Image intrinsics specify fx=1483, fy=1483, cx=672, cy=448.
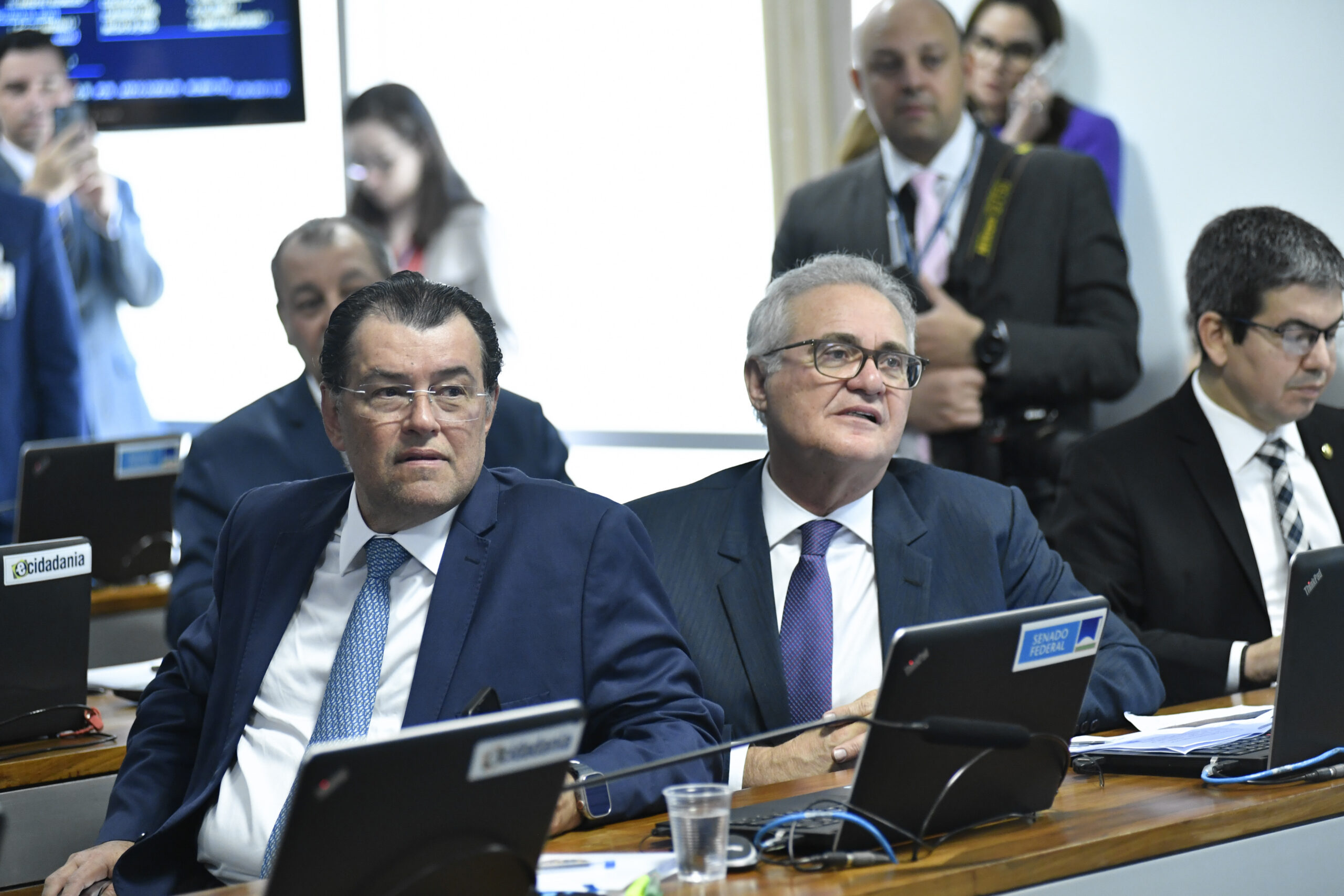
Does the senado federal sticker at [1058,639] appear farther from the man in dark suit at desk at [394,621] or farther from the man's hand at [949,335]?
the man's hand at [949,335]

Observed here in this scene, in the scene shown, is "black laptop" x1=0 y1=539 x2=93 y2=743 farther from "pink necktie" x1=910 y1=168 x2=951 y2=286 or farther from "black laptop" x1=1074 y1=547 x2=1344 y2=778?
"pink necktie" x1=910 y1=168 x2=951 y2=286

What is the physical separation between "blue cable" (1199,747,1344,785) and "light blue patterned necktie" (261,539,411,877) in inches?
45.1

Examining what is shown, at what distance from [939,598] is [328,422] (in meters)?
1.04

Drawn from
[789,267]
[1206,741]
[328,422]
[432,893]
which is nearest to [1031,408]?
[789,267]

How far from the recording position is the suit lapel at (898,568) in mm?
2451

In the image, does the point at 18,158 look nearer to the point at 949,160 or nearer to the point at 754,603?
the point at 949,160

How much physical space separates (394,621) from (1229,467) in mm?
1784

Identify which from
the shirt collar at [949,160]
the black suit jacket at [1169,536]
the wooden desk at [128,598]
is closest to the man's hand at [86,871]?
the black suit jacket at [1169,536]

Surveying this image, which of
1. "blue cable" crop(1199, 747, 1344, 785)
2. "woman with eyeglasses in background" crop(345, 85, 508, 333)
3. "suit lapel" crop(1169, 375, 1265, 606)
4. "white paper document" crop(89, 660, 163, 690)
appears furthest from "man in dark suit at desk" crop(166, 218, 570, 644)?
"woman with eyeglasses in background" crop(345, 85, 508, 333)

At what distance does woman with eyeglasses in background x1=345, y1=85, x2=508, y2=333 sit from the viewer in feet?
19.9

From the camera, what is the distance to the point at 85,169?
20.3ft

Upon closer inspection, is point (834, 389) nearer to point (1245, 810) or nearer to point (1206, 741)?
point (1206, 741)

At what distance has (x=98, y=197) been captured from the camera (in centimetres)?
630

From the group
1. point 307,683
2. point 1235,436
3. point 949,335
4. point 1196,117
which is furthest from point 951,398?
point 307,683
